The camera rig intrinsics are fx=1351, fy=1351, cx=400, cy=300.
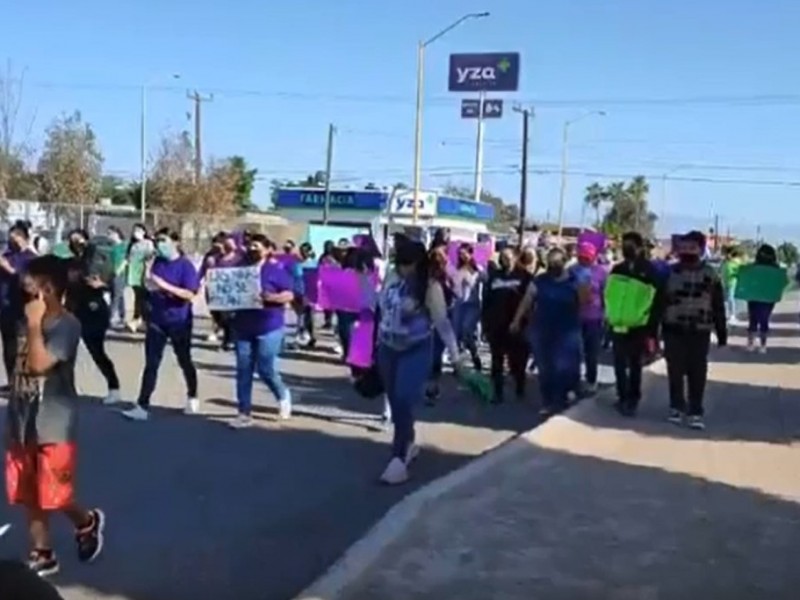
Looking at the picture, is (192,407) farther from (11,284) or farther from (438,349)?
(438,349)

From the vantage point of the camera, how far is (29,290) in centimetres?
693

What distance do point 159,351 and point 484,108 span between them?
68882 millimetres

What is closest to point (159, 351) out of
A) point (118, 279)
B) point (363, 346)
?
point (363, 346)

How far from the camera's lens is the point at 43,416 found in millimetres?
6777

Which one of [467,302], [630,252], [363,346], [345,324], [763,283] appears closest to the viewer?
[363,346]

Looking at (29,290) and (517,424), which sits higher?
(29,290)

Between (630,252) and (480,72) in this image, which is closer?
(630,252)

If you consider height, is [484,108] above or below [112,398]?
above

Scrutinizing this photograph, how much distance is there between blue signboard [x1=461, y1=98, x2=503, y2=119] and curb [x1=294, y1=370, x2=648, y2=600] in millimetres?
69648

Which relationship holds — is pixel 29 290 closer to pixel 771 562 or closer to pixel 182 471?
pixel 182 471

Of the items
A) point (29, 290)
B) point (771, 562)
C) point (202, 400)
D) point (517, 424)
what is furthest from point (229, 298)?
point (771, 562)

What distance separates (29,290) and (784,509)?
15.4 ft

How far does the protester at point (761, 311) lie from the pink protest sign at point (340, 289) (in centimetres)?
652

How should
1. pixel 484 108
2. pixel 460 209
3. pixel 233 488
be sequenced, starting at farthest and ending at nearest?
1. pixel 484 108
2. pixel 460 209
3. pixel 233 488
